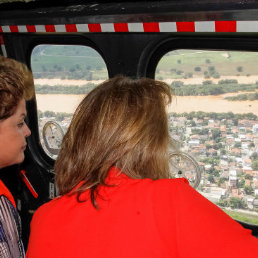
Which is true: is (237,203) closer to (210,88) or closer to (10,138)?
(210,88)

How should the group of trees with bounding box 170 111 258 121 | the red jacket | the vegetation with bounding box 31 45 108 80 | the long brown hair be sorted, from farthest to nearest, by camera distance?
the vegetation with bounding box 31 45 108 80, the group of trees with bounding box 170 111 258 121, the long brown hair, the red jacket

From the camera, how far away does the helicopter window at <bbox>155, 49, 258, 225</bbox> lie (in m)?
2.23

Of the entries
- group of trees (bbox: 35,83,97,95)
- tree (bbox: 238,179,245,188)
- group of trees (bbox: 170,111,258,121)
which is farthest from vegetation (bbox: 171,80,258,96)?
group of trees (bbox: 35,83,97,95)

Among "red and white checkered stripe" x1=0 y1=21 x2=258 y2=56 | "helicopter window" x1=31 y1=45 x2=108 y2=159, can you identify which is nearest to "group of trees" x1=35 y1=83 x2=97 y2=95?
"helicopter window" x1=31 y1=45 x2=108 y2=159

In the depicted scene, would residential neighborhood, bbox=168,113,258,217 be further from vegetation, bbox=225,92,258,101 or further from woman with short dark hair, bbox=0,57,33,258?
woman with short dark hair, bbox=0,57,33,258

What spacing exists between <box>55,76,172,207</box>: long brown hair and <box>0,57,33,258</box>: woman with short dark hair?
1.76 feet

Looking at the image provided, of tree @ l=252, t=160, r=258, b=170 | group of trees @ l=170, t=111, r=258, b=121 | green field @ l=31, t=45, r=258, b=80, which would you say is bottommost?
tree @ l=252, t=160, r=258, b=170

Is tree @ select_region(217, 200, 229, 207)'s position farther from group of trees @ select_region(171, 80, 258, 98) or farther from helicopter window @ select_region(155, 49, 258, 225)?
group of trees @ select_region(171, 80, 258, 98)

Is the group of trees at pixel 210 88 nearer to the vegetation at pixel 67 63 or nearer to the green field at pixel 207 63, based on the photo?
the green field at pixel 207 63

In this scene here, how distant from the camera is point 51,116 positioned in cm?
338

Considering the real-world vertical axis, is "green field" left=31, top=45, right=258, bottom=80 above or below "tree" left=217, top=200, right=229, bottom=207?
above

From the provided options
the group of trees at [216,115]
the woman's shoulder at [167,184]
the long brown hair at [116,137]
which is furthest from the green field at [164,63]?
the woman's shoulder at [167,184]

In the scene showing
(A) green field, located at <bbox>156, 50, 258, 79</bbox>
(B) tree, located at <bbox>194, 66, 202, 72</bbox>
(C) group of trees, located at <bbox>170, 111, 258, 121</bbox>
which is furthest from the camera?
(B) tree, located at <bbox>194, 66, 202, 72</bbox>

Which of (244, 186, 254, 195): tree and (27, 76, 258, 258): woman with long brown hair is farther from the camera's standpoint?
(244, 186, 254, 195): tree
